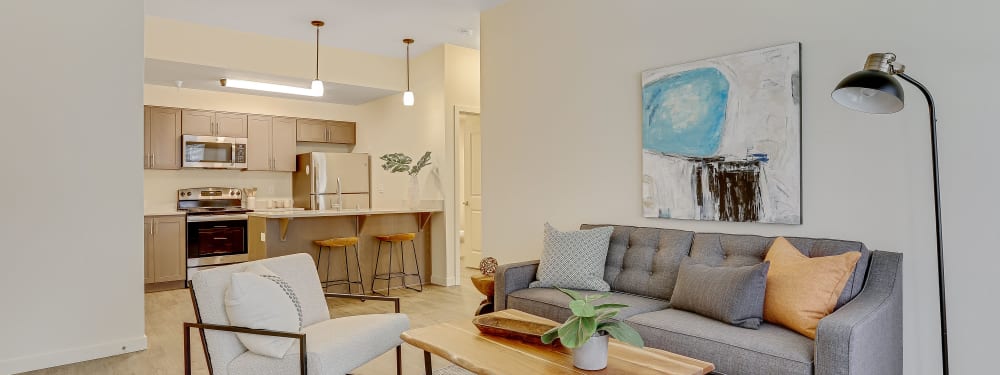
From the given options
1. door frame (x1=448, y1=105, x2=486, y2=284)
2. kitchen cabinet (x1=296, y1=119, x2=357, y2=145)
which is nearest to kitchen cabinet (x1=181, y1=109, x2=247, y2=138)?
kitchen cabinet (x1=296, y1=119, x2=357, y2=145)

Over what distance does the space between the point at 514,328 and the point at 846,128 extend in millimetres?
1930

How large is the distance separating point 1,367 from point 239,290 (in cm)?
221

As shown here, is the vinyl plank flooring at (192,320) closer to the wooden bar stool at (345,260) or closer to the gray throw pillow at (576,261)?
the wooden bar stool at (345,260)

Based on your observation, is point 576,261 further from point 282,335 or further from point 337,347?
point 282,335

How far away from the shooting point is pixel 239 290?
87.5 inches

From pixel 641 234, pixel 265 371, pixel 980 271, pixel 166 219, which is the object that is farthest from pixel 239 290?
pixel 166 219

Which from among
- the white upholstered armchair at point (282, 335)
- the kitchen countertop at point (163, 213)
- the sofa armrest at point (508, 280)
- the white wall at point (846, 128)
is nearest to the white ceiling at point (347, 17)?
the white wall at point (846, 128)

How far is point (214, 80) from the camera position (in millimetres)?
5699

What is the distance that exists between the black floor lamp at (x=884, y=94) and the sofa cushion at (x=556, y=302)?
3.87 ft

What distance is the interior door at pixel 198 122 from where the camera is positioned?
615cm

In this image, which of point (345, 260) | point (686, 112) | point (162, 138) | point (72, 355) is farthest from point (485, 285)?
point (162, 138)

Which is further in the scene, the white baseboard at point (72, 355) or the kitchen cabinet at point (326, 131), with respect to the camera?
the kitchen cabinet at point (326, 131)

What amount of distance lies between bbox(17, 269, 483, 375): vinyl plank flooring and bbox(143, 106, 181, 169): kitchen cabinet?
1.47 meters

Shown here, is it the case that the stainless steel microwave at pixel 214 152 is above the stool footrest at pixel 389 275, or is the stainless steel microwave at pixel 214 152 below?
above
